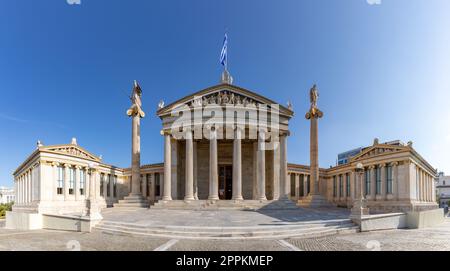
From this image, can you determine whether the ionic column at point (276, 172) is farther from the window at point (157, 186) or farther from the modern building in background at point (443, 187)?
the modern building in background at point (443, 187)

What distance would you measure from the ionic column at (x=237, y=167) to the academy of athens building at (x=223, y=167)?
0.05 m

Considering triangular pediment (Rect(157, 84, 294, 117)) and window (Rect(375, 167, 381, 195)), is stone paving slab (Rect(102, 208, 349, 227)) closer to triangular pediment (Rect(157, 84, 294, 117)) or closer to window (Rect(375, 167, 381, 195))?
window (Rect(375, 167, 381, 195))

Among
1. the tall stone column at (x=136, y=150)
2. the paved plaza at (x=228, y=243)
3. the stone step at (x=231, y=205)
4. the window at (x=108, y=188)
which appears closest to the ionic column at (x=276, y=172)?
the stone step at (x=231, y=205)

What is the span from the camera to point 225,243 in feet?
41.0

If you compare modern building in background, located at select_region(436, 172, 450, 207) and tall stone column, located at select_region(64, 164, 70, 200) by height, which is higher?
tall stone column, located at select_region(64, 164, 70, 200)

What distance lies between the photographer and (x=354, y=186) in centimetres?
3400

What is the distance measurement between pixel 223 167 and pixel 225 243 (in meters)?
21.6

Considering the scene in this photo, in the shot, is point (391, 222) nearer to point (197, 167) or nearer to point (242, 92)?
point (242, 92)

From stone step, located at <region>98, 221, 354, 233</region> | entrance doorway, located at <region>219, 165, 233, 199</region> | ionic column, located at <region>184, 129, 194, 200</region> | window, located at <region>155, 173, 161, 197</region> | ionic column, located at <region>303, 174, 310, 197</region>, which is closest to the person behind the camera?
stone step, located at <region>98, 221, 354, 233</region>

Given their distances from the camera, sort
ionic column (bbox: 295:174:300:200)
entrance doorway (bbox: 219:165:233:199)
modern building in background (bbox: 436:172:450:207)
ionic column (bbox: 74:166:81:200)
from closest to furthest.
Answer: ionic column (bbox: 74:166:81:200) → entrance doorway (bbox: 219:165:233:199) → ionic column (bbox: 295:174:300:200) → modern building in background (bbox: 436:172:450:207)

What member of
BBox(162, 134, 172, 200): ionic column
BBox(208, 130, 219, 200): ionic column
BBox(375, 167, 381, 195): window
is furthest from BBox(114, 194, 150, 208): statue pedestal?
BBox(375, 167, 381, 195): window

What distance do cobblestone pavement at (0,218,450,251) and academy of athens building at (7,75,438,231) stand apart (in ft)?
A: 40.7

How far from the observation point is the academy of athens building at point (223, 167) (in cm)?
2723

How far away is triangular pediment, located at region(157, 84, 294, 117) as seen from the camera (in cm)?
2959
